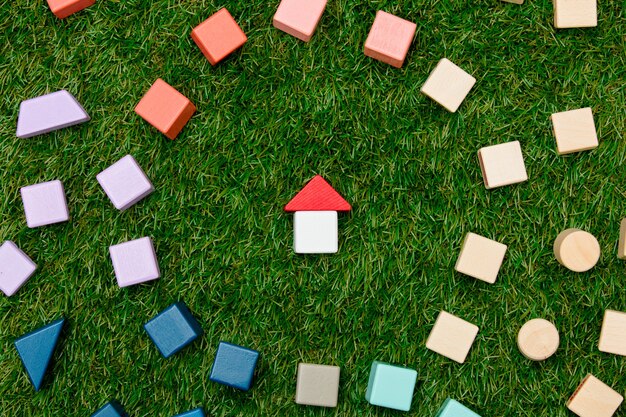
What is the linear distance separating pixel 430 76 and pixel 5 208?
3.81 feet

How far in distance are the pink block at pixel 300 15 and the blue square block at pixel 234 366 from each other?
2.64 ft

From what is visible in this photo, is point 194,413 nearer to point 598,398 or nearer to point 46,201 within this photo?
point 46,201

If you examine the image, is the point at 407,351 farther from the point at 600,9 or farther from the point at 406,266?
the point at 600,9

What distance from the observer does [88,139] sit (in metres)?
1.35

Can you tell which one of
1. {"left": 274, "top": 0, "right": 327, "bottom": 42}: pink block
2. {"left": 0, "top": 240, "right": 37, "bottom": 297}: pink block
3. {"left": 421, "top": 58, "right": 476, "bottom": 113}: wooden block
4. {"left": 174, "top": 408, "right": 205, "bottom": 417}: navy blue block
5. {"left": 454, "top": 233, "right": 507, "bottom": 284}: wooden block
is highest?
{"left": 274, "top": 0, "right": 327, "bottom": 42}: pink block

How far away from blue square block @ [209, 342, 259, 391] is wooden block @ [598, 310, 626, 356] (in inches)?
34.6

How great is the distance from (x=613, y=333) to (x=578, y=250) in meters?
0.24

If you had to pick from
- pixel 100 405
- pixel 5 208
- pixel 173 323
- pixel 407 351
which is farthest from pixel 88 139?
pixel 407 351

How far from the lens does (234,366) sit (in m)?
1.25

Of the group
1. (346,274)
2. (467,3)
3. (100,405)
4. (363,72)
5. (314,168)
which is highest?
(467,3)

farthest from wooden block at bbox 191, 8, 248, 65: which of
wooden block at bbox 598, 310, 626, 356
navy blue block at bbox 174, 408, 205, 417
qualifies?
wooden block at bbox 598, 310, 626, 356

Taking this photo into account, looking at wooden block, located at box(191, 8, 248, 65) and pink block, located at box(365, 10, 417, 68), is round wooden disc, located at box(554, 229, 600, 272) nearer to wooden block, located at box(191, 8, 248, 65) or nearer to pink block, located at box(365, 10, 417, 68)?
pink block, located at box(365, 10, 417, 68)

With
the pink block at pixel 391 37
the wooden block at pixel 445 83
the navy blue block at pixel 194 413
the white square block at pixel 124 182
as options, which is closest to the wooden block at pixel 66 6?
the white square block at pixel 124 182

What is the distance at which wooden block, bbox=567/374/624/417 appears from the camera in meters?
1.28
